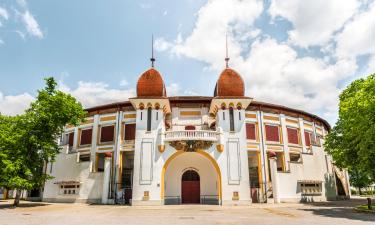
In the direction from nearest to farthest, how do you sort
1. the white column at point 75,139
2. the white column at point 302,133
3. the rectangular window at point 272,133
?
the rectangular window at point 272,133 → the white column at point 75,139 → the white column at point 302,133

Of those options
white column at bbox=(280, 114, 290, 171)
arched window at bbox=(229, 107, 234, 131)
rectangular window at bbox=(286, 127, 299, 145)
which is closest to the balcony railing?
arched window at bbox=(229, 107, 234, 131)

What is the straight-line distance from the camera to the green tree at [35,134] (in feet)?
76.7

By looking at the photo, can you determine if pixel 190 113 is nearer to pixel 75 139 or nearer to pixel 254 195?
pixel 254 195

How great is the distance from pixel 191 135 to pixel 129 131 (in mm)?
9052

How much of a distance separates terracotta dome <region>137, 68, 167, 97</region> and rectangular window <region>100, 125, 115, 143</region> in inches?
266

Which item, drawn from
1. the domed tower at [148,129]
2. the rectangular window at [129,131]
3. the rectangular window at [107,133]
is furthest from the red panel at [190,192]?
the rectangular window at [107,133]

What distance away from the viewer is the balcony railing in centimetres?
2459

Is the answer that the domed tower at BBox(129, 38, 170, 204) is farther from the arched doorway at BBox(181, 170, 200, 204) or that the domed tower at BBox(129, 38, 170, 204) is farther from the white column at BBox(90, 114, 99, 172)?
the white column at BBox(90, 114, 99, 172)

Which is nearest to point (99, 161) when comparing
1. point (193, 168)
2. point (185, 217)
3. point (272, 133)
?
point (193, 168)

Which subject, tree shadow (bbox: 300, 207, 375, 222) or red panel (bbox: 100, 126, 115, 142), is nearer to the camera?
tree shadow (bbox: 300, 207, 375, 222)

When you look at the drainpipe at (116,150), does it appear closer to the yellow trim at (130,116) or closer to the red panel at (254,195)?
the yellow trim at (130,116)

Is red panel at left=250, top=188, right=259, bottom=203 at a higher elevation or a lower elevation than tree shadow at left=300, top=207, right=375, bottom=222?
higher

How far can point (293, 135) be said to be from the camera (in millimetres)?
33344

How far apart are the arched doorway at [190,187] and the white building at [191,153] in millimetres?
94
